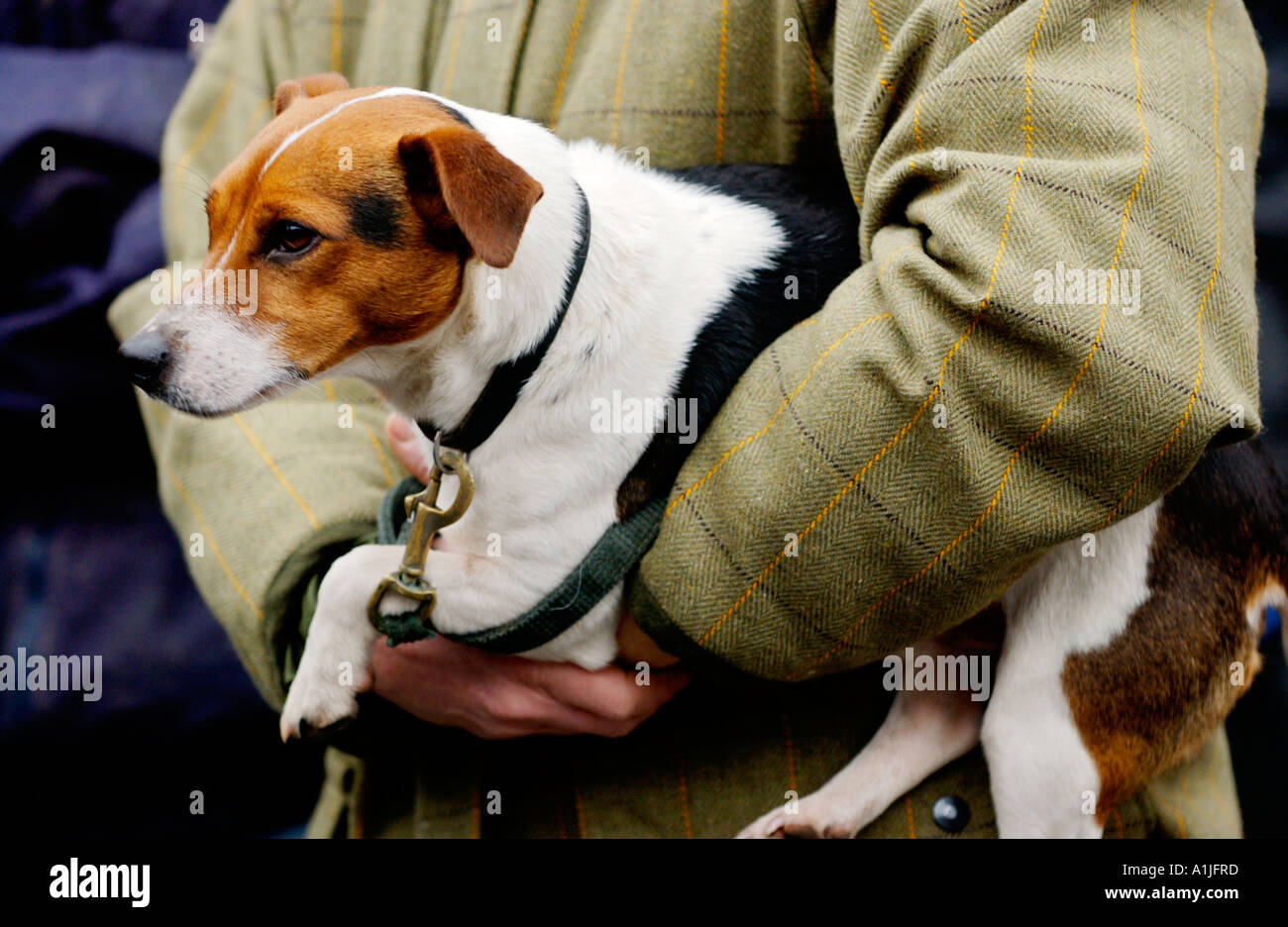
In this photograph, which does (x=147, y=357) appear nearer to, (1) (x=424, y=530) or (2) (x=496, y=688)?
(1) (x=424, y=530)

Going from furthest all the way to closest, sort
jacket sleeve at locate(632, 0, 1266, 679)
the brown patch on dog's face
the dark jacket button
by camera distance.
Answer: the dark jacket button < the brown patch on dog's face < jacket sleeve at locate(632, 0, 1266, 679)

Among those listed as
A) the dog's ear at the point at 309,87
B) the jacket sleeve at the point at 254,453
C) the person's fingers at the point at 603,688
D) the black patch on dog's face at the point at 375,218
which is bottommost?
the person's fingers at the point at 603,688

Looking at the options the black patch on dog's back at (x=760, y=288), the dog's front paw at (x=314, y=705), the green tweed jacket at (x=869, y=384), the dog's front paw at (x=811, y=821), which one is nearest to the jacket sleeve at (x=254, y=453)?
the green tweed jacket at (x=869, y=384)

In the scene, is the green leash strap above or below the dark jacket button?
above

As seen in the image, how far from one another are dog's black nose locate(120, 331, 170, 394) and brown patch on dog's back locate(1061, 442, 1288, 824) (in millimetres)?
1118

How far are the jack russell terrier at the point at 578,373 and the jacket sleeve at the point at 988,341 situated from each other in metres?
0.14

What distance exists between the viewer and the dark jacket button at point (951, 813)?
1.34 m

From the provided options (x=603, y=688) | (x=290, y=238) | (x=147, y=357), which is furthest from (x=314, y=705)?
(x=290, y=238)

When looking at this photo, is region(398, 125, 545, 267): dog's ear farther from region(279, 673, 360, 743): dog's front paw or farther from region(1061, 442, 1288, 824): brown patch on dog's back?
region(1061, 442, 1288, 824): brown patch on dog's back

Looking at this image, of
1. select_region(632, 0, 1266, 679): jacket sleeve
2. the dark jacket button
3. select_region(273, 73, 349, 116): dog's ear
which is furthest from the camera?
the dark jacket button

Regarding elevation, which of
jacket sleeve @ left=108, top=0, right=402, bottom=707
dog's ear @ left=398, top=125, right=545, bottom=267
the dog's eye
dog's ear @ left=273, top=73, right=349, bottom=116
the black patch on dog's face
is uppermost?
dog's ear @ left=273, top=73, right=349, bottom=116

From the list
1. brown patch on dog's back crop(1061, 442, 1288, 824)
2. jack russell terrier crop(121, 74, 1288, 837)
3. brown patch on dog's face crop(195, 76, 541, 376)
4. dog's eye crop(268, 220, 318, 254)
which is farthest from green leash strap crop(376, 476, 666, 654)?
brown patch on dog's back crop(1061, 442, 1288, 824)

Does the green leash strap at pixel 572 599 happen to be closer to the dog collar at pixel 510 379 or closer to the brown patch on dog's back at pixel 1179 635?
the dog collar at pixel 510 379

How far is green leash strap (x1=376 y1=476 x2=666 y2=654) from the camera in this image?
114 centimetres
